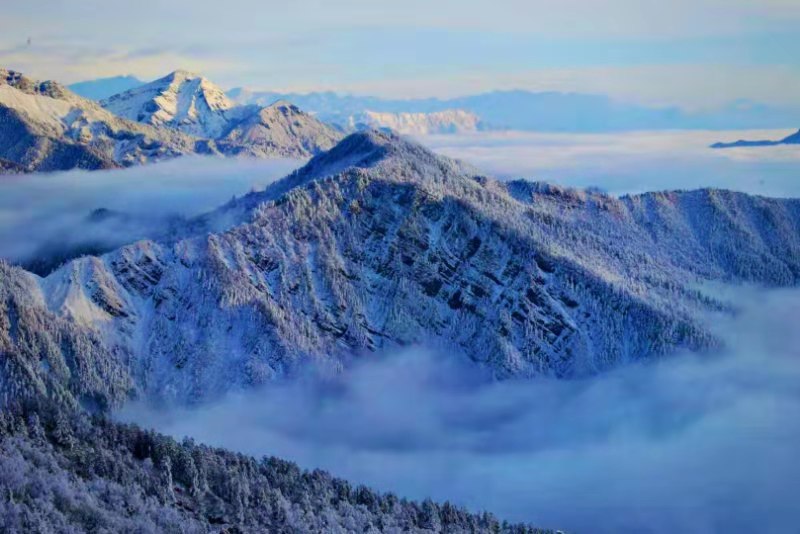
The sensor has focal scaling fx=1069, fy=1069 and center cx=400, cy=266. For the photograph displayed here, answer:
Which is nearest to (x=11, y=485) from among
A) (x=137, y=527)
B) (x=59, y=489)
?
(x=59, y=489)

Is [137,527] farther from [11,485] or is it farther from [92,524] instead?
[11,485]

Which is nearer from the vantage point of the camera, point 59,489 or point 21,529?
point 21,529

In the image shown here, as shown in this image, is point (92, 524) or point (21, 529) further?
point (92, 524)

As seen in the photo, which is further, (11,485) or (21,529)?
(11,485)

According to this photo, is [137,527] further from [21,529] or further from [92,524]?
[21,529]

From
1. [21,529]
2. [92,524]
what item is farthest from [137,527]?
[21,529]
